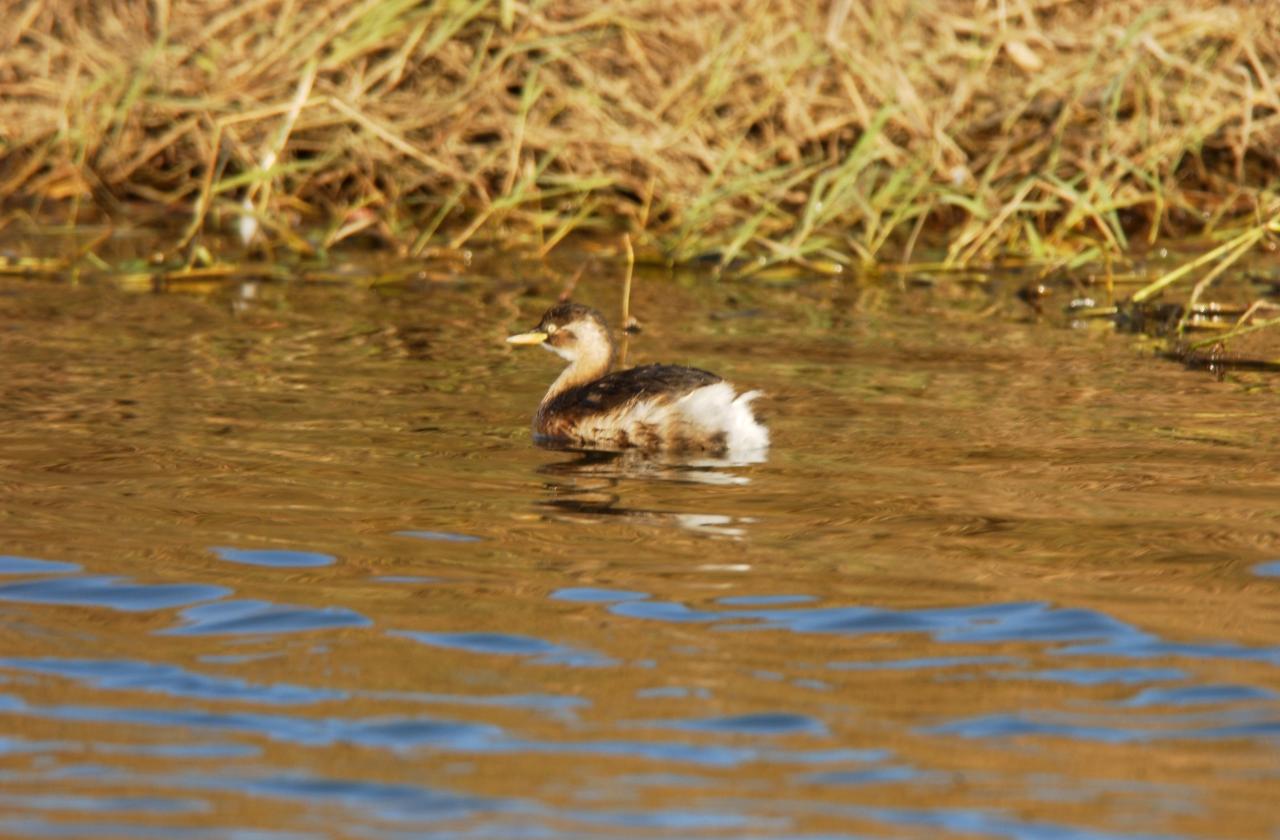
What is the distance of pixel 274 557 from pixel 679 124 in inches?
302

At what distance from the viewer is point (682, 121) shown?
12641mm

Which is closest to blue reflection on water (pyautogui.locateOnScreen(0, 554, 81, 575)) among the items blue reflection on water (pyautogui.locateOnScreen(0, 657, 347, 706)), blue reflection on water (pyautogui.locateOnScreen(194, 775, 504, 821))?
blue reflection on water (pyautogui.locateOnScreen(0, 657, 347, 706))

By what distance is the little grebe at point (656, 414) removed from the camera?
7.24m

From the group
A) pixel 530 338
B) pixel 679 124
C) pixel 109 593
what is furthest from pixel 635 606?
→ pixel 679 124

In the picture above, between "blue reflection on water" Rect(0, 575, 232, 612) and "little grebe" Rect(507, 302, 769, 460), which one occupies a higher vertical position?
"little grebe" Rect(507, 302, 769, 460)

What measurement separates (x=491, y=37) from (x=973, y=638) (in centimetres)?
900

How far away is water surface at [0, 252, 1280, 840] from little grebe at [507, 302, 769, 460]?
16 cm

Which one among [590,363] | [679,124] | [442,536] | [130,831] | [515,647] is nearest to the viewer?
[130,831]

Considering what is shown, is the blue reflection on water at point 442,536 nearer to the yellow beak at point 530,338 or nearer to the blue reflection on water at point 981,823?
the blue reflection on water at point 981,823

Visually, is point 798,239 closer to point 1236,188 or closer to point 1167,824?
point 1236,188

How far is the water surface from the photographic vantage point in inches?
151

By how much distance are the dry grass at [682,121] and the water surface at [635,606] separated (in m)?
3.37

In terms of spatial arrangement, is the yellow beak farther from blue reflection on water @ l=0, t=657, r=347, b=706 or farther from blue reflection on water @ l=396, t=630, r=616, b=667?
blue reflection on water @ l=0, t=657, r=347, b=706

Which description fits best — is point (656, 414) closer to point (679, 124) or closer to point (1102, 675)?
point (1102, 675)
